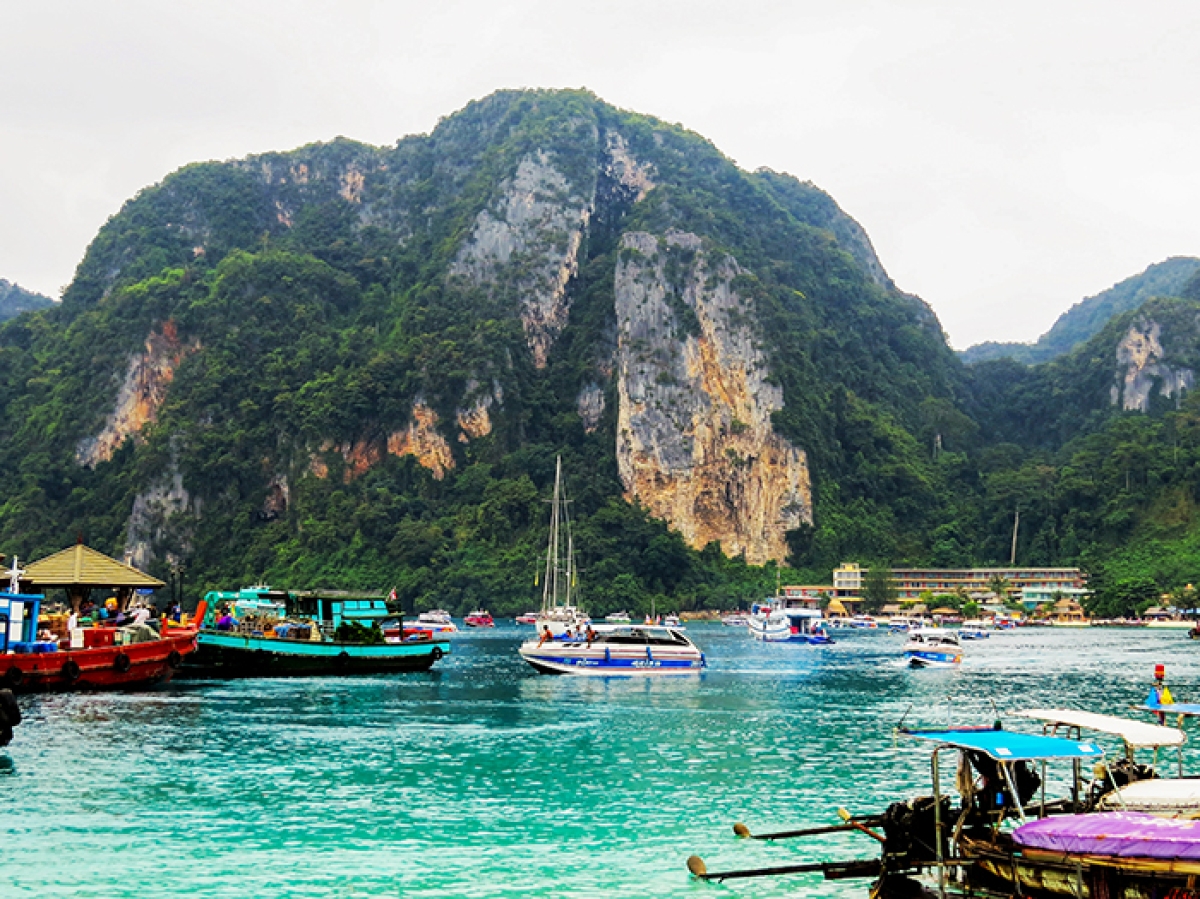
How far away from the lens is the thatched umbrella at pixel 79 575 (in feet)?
168

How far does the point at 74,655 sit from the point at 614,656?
26.9m

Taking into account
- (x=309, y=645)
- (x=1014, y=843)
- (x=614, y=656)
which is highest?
(x=1014, y=843)

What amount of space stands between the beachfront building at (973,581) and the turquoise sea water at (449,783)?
119m

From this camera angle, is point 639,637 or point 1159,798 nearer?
point 1159,798

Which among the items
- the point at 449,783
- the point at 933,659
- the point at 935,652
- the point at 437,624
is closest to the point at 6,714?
the point at 449,783

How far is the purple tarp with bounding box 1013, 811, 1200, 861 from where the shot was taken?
43.7ft

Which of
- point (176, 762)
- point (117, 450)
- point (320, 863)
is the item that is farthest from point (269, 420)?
point (320, 863)

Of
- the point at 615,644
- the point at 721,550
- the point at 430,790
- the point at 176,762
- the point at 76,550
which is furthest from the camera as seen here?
the point at 721,550

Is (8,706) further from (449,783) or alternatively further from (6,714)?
(449,783)

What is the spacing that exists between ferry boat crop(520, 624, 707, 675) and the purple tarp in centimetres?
4802

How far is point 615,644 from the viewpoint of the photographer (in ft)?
205

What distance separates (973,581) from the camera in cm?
17800

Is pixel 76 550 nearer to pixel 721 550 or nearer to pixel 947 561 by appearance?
pixel 721 550

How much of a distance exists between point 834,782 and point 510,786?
7.60 m
